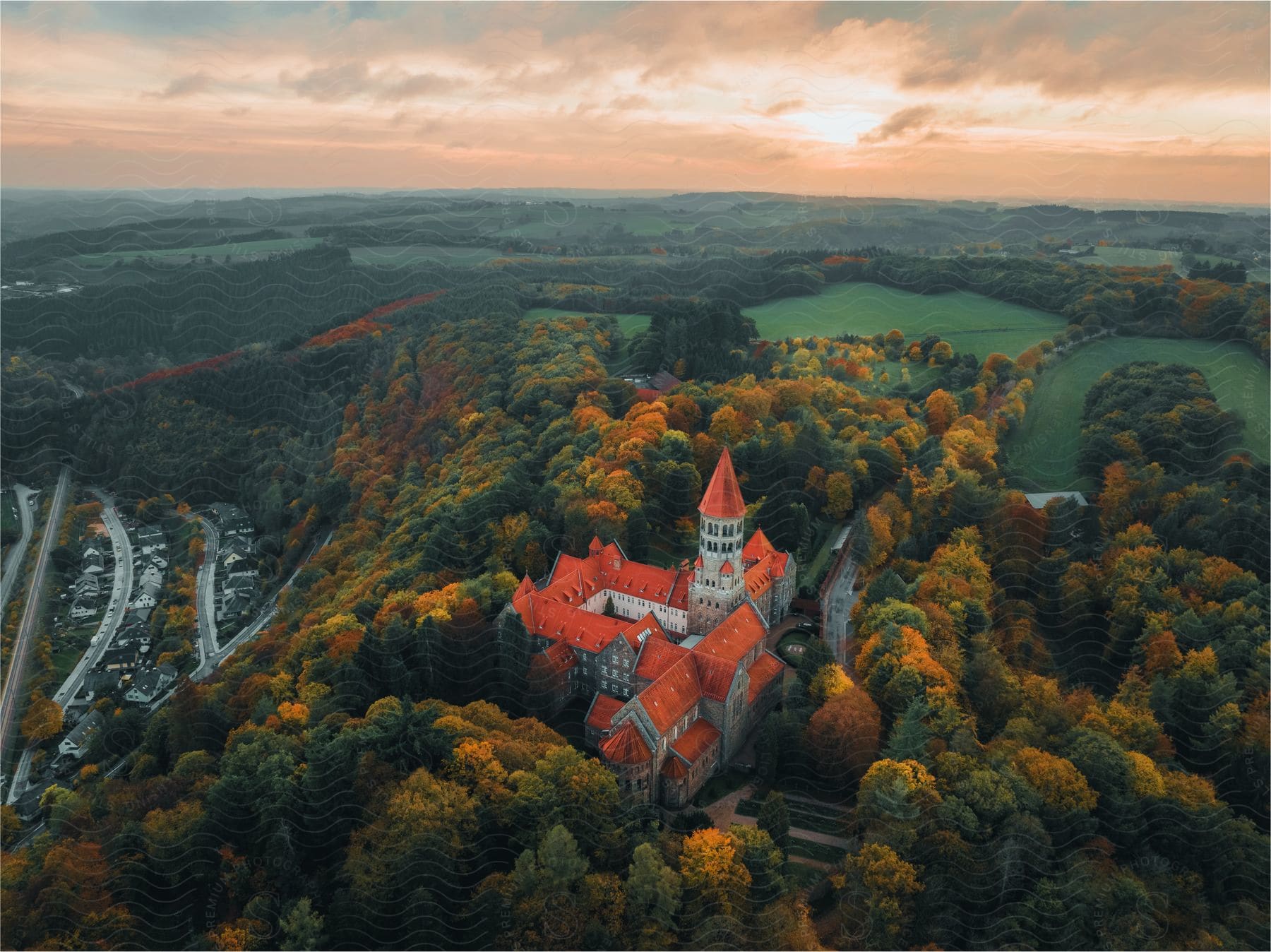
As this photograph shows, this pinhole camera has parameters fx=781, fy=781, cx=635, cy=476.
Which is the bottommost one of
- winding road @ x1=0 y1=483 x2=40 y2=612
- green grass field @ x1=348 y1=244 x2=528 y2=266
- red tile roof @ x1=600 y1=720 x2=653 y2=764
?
winding road @ x1=0 y1=483 x2=40 y2=612

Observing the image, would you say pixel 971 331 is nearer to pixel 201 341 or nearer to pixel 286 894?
pixel 286 894

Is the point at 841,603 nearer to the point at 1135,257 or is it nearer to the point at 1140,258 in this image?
the point at 1140,258

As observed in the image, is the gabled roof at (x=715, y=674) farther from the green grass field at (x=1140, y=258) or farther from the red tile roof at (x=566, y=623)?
the green grass field at (x=1140, y=258)

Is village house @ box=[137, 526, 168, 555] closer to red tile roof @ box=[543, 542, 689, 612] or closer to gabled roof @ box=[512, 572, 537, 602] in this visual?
gabled roof @ box=[512, 572, 537, 602]

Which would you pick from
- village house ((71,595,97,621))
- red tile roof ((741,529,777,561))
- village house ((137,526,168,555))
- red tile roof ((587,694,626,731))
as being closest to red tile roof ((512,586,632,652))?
red tile roof ((587,694,626,731))

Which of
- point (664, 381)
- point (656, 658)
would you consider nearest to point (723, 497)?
point (656, 658)

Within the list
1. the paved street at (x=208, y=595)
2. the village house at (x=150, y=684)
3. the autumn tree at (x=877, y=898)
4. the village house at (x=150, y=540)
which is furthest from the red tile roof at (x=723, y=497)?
the village house at (x=150, y=540)

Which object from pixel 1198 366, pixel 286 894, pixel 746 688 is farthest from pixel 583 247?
pixel 286 894
